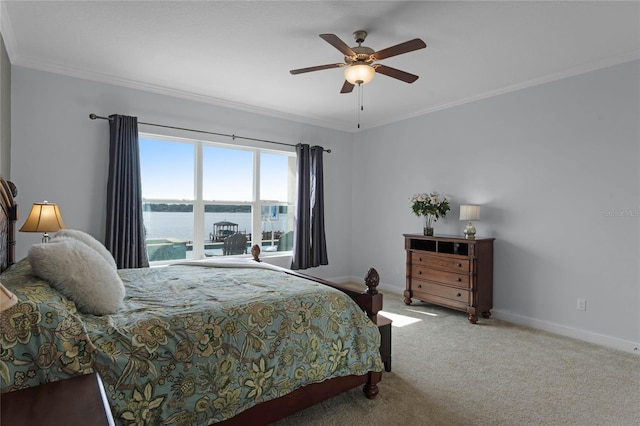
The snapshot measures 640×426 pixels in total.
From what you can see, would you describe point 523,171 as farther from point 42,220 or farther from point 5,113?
point 5,113

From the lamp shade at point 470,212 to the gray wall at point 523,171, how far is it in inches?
8.7

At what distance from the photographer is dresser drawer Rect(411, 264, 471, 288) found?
12.7ft

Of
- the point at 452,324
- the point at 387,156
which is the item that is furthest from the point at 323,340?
the point at 387,156

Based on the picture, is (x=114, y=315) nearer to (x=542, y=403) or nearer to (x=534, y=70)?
(x=542, y=403)

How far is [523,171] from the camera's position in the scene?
3768mm

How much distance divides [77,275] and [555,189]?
162 inches

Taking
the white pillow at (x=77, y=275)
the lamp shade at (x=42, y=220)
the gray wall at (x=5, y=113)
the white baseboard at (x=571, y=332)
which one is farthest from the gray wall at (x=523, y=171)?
the white pillow at (x=77, y=275)

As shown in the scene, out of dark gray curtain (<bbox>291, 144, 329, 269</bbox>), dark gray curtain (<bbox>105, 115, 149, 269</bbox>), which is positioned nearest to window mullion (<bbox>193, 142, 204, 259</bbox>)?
dark gray curtain (<bbox>105, 115, 149, 269</bbox>)

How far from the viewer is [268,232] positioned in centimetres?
517

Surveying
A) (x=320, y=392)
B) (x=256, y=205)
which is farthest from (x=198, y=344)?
(x=256, y=205)

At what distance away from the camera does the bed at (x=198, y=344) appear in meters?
1.27

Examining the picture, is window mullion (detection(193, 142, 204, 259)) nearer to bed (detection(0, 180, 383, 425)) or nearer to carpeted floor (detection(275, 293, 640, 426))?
bed (detection(0, 180, 383, 425))

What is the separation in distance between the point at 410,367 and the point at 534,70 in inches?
122

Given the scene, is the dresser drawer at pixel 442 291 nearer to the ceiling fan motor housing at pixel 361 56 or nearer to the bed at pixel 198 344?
the bed at pixel 198 344
